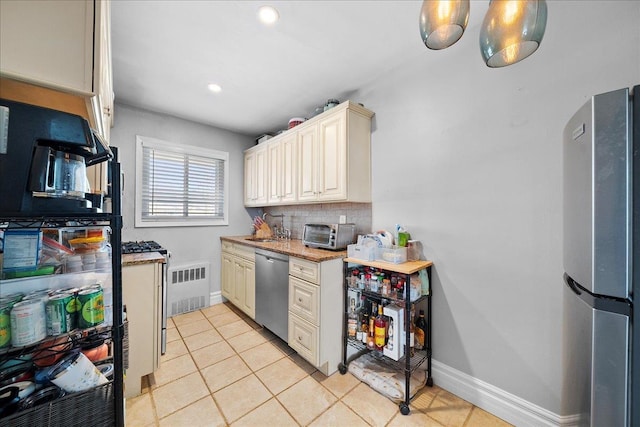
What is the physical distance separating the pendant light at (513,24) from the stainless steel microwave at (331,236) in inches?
65.4

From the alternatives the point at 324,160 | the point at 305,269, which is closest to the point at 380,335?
the point at 305,269

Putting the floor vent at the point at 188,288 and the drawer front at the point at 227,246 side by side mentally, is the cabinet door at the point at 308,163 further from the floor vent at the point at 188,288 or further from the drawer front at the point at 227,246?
the floor vent at the point at 188,288

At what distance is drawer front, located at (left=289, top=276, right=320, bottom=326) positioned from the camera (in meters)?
1.87

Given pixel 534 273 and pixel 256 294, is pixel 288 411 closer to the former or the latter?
pixel 256 294

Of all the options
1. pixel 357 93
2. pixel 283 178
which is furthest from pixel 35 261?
pixel 357 93

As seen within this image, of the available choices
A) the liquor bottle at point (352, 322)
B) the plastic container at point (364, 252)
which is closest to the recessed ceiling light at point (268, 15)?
the plastic container at point (364, 252)

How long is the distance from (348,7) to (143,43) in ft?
5.05

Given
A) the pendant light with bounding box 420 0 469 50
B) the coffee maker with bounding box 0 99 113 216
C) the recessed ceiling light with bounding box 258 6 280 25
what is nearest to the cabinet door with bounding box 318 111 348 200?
the recessed ceiling light with bounding box 258 6 280 25

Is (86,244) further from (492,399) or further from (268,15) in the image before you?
(492,399)

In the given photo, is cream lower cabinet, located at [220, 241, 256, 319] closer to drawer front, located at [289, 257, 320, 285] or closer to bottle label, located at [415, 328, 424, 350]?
drawer front, located at [289, 257, 320, 285]

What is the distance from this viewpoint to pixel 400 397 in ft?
5.35

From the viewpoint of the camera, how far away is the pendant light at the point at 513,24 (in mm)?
678

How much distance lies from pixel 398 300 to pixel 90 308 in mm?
1622

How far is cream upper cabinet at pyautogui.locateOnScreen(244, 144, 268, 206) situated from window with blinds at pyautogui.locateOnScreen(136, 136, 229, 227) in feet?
1.00
